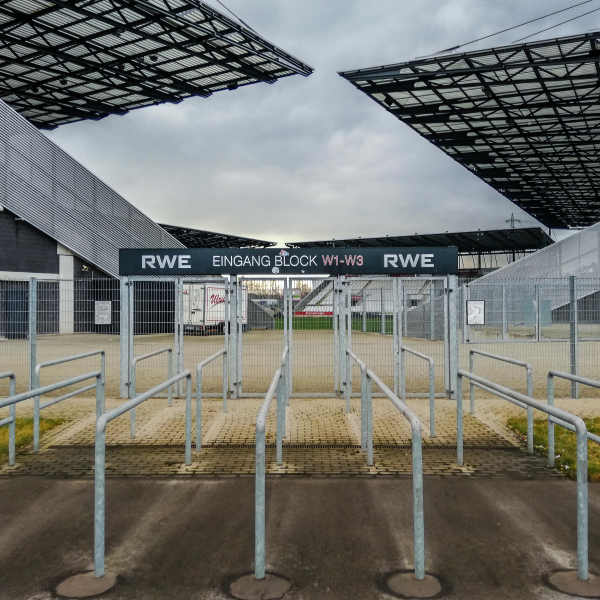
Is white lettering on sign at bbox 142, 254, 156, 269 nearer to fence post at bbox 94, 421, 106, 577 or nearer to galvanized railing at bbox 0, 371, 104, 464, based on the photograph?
galvanized railing at bbox 0, 371, 104, 464

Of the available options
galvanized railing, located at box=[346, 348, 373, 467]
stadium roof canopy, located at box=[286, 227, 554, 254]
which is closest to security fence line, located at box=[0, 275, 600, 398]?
galvanized railing, located at box=[346, 348, 373, 467]

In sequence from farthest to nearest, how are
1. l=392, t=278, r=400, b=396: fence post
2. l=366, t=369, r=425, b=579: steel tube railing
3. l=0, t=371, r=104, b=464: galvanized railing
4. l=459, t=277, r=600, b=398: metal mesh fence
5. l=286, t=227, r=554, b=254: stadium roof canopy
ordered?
l=286, t=227, r=554, b=254: stadium roof canopy, l=459, t=277, r=600, b=398: metal mesh fence, l=392, t=278, r=400, b=396: fence post, l=0, t=371, r=104, b=464: galvanized railing, l=366, t=369, r=425, b=579: steel tube railing

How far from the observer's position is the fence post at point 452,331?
8.90m

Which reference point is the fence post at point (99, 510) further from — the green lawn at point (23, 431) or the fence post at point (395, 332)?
the fence post at point (395, 332)

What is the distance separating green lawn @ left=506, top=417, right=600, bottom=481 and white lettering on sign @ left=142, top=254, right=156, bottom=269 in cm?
631

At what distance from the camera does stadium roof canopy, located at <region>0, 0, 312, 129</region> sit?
1853 centimetres

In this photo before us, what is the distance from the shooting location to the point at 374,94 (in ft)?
71.8

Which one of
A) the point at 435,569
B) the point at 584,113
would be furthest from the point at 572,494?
the point at 584,113

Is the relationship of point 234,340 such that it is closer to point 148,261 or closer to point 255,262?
point 255,262

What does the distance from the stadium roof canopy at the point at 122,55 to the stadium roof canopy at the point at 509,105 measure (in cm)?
520

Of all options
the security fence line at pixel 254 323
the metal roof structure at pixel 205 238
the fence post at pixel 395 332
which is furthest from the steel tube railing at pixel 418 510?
the metal roof structure at pixel 205 238

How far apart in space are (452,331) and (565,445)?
3.18 metres

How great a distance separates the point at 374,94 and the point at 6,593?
21.9m

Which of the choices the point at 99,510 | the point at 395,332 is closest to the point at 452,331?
the point at 395,332
